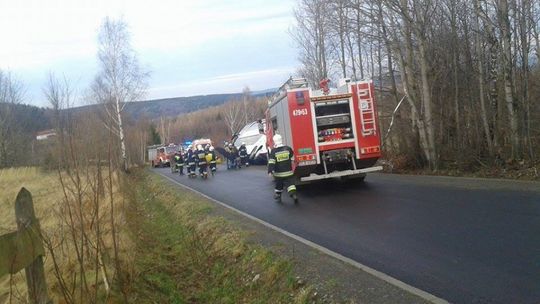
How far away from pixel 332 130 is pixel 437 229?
703cm

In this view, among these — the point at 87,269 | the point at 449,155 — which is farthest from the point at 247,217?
the point at 449,155

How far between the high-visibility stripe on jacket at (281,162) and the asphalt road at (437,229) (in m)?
0.80

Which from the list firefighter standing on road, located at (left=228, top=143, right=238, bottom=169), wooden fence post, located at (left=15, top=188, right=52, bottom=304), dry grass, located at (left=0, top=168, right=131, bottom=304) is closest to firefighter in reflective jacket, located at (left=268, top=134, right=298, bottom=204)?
dry grass, located at (left=0, top=168, right=131, bottom=304)

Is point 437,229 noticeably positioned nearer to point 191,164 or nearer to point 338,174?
point 338,174

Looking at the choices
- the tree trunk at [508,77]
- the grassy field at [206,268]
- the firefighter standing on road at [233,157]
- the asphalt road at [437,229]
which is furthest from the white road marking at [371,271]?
the firefighter standing on road at [233,157]

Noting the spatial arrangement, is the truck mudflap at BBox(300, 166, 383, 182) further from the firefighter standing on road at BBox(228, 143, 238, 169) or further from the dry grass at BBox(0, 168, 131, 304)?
the firefighter standing on road at BBox(228, 143, 238, 169)

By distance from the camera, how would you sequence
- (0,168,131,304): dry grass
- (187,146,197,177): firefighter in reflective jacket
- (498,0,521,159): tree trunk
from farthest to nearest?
1. (187,146,197,177): firefighter in reflective jacket
2. (498,0,521,159): tree trunk
3. (0,168,131,304): dry grass

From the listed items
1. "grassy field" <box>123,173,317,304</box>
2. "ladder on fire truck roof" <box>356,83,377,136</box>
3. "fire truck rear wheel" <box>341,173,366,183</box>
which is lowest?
"grassy field" <box>123,173,317,304</box>

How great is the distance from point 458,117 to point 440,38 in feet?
11.9

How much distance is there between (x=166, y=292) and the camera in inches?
295

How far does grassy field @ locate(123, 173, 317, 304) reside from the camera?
21.5 feet

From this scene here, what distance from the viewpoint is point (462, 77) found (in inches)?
759

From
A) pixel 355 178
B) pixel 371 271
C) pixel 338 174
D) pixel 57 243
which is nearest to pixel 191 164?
pixel 355 178

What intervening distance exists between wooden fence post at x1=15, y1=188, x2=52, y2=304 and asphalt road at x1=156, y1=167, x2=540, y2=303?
3707 mm
